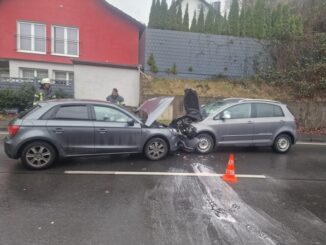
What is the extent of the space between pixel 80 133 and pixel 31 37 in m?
16.1

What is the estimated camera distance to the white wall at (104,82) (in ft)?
49.9

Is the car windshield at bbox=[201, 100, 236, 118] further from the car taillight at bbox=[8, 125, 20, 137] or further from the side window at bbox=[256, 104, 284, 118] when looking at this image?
the car taillight at bbox=[8, 125, 20, 137]

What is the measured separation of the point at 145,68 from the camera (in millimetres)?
15617

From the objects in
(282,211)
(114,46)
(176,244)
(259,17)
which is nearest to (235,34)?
(259,17)

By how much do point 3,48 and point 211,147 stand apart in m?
Answer: 17.0

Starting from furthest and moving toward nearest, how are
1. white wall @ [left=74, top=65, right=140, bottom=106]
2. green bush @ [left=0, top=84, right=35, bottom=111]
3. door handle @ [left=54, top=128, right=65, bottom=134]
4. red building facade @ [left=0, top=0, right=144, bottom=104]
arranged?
red building facade @ [left=0, top=0, right=144, bottom=104] < white wall @ [left=74, top=65, right=140, bottom=106] < green bush @ [left=0, top=84, right=35, bottom=111] < door handle @ [left=54, top=128, right=65, bottom=134]

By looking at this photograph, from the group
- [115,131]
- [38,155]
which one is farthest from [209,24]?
[38,155]

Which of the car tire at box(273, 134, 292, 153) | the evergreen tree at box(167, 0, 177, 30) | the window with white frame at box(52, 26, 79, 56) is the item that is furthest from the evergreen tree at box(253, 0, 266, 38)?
the window with white frame at box(52, 26, 79, 56)

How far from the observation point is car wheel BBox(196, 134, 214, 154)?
8.33 meters

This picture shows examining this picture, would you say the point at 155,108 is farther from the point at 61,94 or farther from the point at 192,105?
the point at 61,94

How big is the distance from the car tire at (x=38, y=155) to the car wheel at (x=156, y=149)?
2.16 meters

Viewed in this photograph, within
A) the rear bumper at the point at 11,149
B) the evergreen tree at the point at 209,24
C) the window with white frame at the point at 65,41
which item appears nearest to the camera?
the rear bumper at the point at 11,149

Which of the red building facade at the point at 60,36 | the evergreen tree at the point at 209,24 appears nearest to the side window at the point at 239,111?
the evergreen tree at the point at 209,24

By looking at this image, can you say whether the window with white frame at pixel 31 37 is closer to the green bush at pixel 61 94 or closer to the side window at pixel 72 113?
the green bush at pixel 61 94
